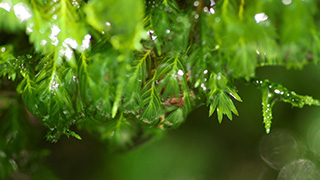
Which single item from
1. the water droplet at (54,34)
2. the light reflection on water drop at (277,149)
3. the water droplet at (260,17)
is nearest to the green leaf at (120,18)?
the water droplet at (54,34)

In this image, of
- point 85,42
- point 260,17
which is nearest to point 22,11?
point 85,42

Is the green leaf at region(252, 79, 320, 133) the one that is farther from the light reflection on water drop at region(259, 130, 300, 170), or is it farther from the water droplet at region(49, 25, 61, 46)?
the light reflection on water drop at region(259, 130, 300, 170)

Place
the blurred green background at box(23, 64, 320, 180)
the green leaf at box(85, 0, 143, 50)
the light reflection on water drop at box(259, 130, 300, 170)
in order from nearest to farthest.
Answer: the green leaf at box(85, 0, 143, 50) → the blurred green background at box(23, 64, 320, 180) → the light reflection on water drop at box(259, 130, 300, 170)

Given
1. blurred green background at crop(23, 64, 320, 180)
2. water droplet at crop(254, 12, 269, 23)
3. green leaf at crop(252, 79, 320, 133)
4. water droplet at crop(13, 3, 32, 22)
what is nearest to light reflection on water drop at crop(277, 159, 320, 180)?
blurred green background at crop(23, 64, 320, 180)

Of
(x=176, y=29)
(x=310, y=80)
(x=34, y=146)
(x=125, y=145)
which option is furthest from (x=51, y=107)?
(x=310, y=80)

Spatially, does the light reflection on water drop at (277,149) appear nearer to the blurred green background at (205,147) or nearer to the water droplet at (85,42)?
the blurred green background at (205,147)

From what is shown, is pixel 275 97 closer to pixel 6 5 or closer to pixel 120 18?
pixel 120 18

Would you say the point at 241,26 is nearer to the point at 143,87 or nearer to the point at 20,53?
the point at 143,87
